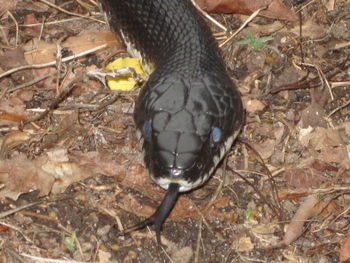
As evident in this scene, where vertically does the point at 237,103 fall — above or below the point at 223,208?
above

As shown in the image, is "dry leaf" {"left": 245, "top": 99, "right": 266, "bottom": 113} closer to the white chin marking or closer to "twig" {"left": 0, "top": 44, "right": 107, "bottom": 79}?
the white chin marking

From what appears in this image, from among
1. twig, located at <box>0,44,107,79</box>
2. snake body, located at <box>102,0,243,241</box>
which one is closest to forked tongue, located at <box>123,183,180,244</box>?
snake body, located at <box>102,0,243,241</box>

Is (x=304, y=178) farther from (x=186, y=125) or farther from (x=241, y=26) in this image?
(x=241, y=26)

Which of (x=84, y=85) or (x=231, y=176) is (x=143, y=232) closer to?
(x=231, y=176)

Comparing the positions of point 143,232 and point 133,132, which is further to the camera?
point 133,132

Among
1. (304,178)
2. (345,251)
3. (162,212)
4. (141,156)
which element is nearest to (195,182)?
(162,212)

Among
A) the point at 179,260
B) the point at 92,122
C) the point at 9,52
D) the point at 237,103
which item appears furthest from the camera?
the point at 9,52

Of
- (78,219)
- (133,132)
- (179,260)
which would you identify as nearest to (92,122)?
(133,132)
